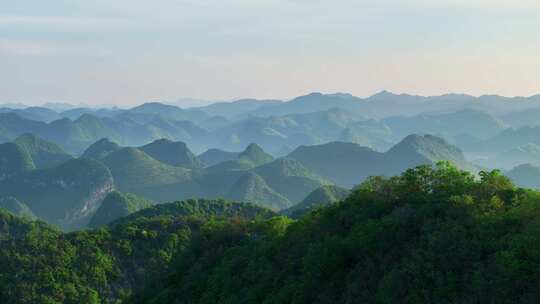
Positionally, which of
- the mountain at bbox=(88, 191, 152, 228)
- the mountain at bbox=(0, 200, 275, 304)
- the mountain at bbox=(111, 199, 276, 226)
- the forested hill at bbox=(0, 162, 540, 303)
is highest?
the forested hill at bbox=(0, 162, 540, 303)

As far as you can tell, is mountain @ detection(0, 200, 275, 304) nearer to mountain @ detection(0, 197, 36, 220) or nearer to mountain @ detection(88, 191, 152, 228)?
mountain @ detection(88, 191, 152, 228)

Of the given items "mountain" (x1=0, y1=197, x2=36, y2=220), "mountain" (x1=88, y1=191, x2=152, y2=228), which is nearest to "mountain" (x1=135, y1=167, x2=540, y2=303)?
"mountain" (x1=88, y1=191, x2=152, y2=228)

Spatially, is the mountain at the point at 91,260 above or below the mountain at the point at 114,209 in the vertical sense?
above

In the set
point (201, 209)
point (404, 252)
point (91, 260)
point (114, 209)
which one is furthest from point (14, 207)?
point (404, 252)

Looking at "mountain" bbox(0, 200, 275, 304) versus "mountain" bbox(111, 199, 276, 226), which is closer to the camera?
"mountain" bbox(0, 200, 275, 304)

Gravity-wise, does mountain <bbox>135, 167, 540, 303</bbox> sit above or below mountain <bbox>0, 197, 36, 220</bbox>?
above

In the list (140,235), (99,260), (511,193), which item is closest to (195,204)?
(140,235)

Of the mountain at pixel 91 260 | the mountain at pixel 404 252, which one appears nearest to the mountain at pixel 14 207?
the mountain at pixel 91 260

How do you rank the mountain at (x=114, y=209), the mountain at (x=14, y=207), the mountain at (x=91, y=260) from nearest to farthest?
the mountain at (x=91, y=260), the mountain at (x=114, y=209), the mountain at (x=14, y=207)

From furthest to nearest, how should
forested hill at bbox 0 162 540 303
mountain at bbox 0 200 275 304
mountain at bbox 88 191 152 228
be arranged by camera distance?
mountain at bbox 88 191 152 228
mountain at bbox 0 200 275 304
forested hill at bbox 0 162 540 303

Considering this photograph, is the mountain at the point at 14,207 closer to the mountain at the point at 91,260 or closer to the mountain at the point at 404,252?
the mountain at the point at 91,260
